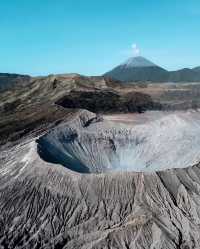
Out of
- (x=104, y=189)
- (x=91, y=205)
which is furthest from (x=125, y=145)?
(x=91, y=205)

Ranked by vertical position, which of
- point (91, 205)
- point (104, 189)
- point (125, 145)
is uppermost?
point (104, 189)

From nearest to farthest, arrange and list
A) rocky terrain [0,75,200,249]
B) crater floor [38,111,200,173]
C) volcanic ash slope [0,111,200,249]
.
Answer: volcanic ash slope [0,111,200,249] → rocky terrain [0,75,200,249] → crater floor [38,111,200,173]

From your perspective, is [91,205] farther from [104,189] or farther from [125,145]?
[125,145]

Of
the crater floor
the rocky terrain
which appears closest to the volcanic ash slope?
the rocky terrain

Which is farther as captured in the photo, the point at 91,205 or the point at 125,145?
the point at 125,145

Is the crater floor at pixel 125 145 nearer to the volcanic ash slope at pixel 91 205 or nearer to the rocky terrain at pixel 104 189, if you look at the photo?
the rocky terrain at pixel 104 189

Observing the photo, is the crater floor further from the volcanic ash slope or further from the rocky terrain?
the volcanic ash slope

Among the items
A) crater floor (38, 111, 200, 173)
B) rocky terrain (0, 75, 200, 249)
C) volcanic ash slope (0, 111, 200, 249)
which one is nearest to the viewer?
volcanic ash slope (0, 111, 200, 249)

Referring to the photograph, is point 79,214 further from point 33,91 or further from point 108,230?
point 33,91

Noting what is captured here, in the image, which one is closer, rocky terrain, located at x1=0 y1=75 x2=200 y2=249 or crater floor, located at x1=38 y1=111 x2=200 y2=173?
rocky terrain, located at x1=0 y1=75 x2=200 y2=249
